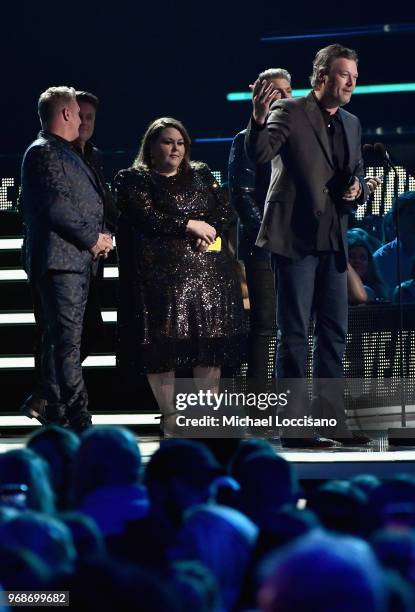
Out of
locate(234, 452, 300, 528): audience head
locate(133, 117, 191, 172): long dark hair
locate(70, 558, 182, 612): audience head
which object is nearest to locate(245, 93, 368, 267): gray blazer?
locate(133, 117, 191, 172): long dark hair

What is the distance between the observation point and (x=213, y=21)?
8.41 metres

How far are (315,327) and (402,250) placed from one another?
1.11 metres

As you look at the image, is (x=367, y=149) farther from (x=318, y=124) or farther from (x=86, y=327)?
(x=86, y=327)

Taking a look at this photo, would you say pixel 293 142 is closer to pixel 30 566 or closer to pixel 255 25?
pixel 30 566

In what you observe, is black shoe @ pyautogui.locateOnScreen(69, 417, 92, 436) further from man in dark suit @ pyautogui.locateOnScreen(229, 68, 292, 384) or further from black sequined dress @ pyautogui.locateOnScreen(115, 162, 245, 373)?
man in dark suit @ pyautogui.locateOnScreen(229, 68, 292, 384)

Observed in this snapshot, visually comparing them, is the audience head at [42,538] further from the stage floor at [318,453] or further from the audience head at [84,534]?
the stage floor at [318,453]

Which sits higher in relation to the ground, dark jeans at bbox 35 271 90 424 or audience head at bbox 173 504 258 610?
audience head at bbox 173 504 258 610

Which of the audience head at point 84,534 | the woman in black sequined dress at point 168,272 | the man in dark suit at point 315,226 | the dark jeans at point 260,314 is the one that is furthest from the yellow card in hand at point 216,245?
the audience head at point 84,534

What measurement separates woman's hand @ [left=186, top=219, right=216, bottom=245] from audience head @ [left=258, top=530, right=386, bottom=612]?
3605 millimetres

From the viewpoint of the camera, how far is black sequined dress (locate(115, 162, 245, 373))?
172 inches

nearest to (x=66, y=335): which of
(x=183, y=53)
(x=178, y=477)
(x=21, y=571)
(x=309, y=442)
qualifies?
(x=309, y=442)

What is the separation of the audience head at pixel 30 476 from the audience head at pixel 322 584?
490 millimetres

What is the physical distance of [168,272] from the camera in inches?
172

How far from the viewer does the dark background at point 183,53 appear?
8195mm
